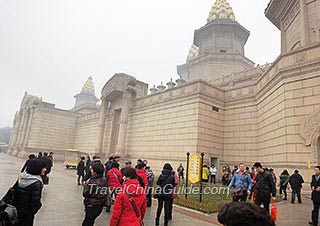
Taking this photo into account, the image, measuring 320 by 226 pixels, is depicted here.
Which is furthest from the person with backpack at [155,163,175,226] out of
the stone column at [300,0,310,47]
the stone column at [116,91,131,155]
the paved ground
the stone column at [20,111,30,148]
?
the stone column at [20,111,30,148]

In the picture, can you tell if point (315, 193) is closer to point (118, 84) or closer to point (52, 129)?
point (118, 84)

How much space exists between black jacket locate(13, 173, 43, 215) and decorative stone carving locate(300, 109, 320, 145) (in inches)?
477

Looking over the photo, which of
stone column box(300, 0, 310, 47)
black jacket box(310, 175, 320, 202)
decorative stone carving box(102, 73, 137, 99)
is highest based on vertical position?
stone column box(300, 0, 310, 47)

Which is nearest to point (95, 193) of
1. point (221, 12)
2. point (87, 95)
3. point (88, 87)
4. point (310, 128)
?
point (310, 128)

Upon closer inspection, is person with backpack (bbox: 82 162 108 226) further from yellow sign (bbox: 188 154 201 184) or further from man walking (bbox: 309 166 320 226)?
yellow sign (bbox: 188 154 201 184)

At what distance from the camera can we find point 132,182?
151 inches

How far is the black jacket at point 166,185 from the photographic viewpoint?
613cm

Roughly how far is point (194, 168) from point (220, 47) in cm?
2769

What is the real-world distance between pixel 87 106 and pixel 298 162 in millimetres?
45705

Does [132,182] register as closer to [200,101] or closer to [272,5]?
[200,101]

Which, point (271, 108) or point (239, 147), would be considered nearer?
point (271, 108)

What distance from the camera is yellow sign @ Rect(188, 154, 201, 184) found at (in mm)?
9758

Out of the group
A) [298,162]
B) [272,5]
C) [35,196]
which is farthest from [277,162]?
[272,5]

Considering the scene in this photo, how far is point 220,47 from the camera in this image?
33875mm
